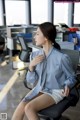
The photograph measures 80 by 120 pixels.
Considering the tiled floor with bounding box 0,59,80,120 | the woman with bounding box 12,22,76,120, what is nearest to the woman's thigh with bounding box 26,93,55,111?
the woman with bounding box 12,22,76,120

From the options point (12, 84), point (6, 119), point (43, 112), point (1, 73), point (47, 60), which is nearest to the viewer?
point (43, 112)

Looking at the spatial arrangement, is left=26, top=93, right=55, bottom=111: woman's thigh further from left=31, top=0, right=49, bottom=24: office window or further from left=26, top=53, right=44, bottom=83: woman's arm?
left=31, top=0, right=49, bottom=24: office window

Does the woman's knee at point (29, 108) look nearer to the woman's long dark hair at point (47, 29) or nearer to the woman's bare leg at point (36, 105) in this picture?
the woman's bare leg at point (36, 105)

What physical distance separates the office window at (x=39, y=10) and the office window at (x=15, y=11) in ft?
0.90

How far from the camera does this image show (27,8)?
7.98 meters

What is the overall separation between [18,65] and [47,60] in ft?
11.0

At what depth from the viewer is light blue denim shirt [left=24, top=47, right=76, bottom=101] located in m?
1.86

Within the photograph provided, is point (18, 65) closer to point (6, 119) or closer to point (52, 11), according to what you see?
point (6, 119)

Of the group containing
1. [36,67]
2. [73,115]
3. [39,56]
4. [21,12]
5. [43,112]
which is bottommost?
[73,115]

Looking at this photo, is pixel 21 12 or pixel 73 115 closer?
pixel 73 115

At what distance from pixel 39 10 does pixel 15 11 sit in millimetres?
917

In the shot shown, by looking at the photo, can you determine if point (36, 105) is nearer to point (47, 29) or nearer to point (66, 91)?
point (66, 91)

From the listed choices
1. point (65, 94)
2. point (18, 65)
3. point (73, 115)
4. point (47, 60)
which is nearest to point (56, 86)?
point (65, 94)

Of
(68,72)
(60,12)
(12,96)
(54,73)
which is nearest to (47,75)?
(54,73)
